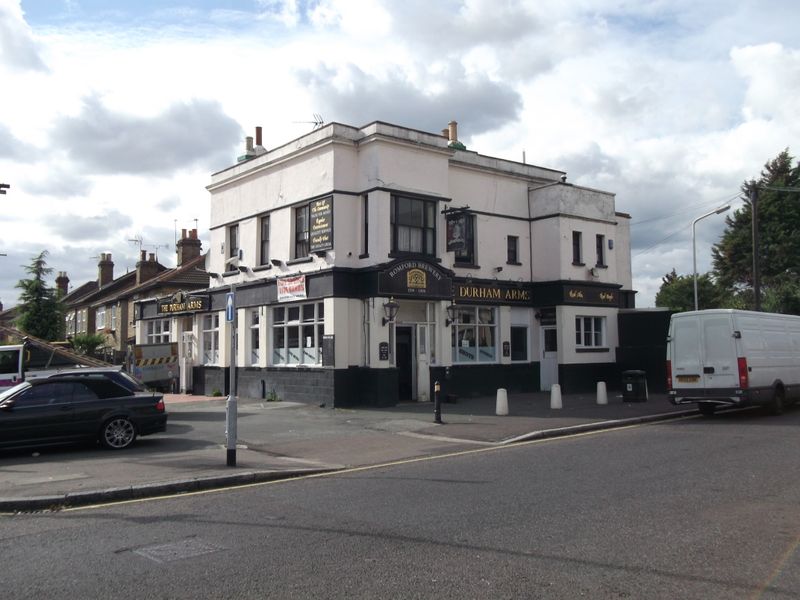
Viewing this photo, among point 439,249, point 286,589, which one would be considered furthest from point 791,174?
point 286,589

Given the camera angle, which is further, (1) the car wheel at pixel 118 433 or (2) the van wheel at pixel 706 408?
(2) the van wheel at pixel 706 408

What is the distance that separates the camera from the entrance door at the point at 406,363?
22.3m

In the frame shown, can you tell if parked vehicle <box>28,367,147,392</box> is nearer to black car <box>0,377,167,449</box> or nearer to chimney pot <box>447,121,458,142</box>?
black car <box>0,377,167,449</box>

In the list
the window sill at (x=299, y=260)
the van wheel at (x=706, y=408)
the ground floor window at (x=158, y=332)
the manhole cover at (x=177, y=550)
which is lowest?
the manhole cover at (x=177, y=550)

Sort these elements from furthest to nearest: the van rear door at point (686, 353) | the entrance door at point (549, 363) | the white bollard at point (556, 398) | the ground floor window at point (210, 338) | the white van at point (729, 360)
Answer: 1. the ground floor window at point (210, 338)
2. the entrance door at point (549, 363)
3. the white bollard at point (556, 398)
4. the van rear door at point (686, 353)
5. the white van at point (729, 360)

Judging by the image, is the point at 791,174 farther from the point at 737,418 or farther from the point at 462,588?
the point at 462,588

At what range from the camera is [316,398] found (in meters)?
21.4

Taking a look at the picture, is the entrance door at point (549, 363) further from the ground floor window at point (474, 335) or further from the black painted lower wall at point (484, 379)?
the ground floor window at point (474, 335)

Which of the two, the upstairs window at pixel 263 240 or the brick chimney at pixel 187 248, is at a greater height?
the brick chimney at pixel 187 248

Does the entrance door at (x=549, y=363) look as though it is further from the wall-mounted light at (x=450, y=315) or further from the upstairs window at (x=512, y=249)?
the wall-mounted light at (x=450, y=315)

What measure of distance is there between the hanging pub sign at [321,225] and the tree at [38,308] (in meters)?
19.0

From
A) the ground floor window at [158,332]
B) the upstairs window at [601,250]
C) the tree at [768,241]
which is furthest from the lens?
the tree at [768,241]

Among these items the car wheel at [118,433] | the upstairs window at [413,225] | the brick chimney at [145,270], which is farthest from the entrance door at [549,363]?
the brick chimney at [145,270]

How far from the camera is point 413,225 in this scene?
22.0m
